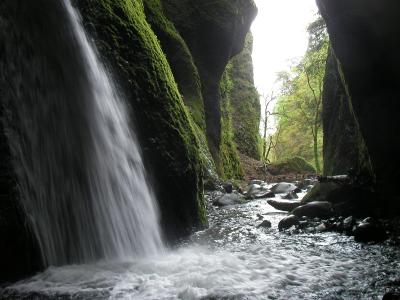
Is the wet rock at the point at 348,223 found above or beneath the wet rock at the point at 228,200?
beneath

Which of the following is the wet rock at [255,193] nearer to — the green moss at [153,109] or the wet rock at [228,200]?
the wet rock at [228,200]

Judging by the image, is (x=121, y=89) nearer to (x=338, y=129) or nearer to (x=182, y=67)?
(x=338, y=129)

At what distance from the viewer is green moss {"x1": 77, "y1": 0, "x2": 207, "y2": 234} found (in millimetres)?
5012

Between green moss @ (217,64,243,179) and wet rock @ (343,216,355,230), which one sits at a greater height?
green moss @ (217,64,243,179)

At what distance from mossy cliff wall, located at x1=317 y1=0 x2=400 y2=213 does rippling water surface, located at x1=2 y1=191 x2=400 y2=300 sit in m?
1.57

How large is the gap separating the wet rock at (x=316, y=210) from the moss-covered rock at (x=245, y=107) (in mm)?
22244

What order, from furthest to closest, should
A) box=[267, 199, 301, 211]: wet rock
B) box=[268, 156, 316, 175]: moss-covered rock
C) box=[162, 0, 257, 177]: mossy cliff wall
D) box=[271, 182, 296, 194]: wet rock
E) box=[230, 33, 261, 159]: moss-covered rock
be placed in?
box=[230, 33, 261, 159]: moss-covered rock, box=[268, 156, 316, 175]: moss-covered rock, box=[162, 0, 257, 177]: mossy cliff wall, box=[271, 182, 296, 194]: wet rock, box=[267, 199, 301, 211]: wet rock

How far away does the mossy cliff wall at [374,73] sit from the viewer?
15.9 ft

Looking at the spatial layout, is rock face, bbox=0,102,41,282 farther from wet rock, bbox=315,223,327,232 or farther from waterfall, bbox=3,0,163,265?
wet rock, bbox=315,223,327,232

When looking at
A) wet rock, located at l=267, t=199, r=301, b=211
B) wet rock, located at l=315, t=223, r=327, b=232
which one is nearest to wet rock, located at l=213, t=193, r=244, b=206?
wet rock, located at l=267, t=199, r=301, b=211

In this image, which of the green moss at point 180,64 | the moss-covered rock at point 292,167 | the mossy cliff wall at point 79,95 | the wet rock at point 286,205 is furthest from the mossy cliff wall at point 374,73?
the moss-covered rock at point 292,167

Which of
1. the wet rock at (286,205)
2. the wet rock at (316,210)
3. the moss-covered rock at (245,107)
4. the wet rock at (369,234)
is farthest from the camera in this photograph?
the moss-covered rock at (245,107)

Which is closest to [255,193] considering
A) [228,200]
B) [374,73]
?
[228,200]

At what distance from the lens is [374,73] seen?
5246mm
